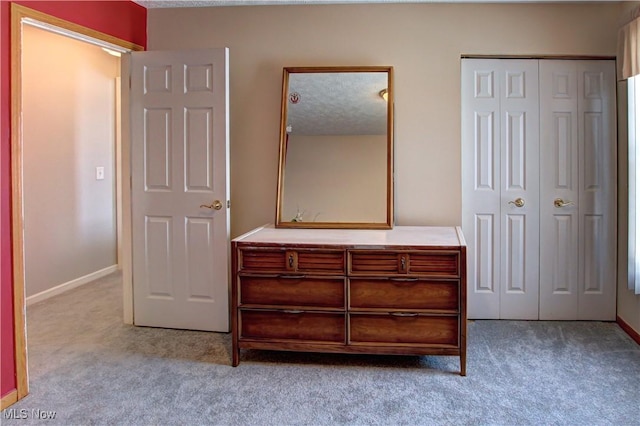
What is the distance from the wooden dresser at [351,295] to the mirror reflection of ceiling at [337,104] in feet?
2.84

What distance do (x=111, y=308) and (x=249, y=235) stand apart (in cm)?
173

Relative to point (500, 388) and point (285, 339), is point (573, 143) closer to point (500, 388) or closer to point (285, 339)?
point (500, 388)

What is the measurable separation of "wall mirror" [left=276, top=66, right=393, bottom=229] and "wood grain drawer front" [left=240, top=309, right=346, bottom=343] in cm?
68

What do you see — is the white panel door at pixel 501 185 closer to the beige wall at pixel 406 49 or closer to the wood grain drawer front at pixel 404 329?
the beige wall at pixel 406 49

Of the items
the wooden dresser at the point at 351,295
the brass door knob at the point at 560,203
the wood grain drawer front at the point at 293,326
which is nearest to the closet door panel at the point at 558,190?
the brass door knob at the point at 560,203

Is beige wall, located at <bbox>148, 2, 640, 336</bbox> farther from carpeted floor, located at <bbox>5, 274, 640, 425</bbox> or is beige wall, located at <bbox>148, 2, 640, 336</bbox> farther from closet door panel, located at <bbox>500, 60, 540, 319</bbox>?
carpeted floor, located at <bbox>5, 274, 640, 425</bbox>

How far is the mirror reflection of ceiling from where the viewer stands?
2.90m

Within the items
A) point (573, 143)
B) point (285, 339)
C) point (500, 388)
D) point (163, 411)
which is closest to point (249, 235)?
point (285, 339)

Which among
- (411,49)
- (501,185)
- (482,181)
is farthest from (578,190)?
(411,49)

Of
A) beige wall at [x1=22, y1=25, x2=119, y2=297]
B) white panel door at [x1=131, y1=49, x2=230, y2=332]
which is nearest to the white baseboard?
beige wall at [x1=22, y1=25, x2=119, y2=297]

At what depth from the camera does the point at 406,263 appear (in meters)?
2.32

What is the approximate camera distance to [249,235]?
2.60m

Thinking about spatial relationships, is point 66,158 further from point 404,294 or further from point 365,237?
point 404,294

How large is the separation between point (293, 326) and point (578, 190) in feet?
7.59
